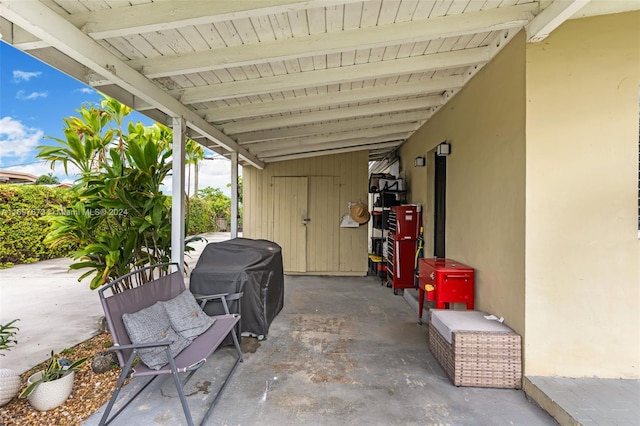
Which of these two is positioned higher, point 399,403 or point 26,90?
point 26,90

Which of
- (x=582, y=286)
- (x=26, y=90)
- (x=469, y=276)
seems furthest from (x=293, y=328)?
(x=26, y=90)

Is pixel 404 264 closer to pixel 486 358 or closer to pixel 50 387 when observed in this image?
pixel 486 358

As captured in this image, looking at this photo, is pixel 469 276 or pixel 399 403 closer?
pixel 399 403

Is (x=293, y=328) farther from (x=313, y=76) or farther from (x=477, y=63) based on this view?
(x=477, y=63)

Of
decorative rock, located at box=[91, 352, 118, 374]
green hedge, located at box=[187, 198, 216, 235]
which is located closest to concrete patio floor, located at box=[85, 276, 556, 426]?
decorative rock, located at box=[91, 352, 118, 374]

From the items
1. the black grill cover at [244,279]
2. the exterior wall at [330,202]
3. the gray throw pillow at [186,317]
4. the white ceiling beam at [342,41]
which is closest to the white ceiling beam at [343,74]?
the white ceiling beam at [342,41]

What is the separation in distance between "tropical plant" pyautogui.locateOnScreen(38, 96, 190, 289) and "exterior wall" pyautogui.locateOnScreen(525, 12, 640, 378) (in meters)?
3.50

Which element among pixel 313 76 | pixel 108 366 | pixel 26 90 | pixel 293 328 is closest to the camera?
pixel 108 366

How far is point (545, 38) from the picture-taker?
7.69 feet

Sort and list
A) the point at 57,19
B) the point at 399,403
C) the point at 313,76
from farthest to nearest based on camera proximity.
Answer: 1. the point at 313,76
2. the point at 399,403
3. the point at 57,19

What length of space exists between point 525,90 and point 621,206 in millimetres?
1099

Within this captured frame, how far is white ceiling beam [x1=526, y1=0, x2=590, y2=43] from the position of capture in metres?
1.96

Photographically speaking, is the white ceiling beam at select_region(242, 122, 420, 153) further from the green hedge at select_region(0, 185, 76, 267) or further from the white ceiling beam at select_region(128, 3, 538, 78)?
the green hedge at select_region(0, 185, 76, 267)

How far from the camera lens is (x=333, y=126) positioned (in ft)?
16.3
